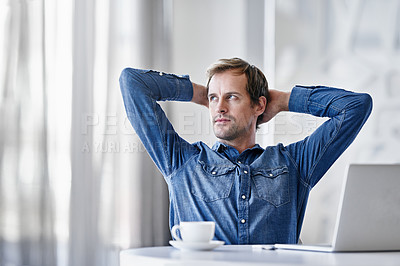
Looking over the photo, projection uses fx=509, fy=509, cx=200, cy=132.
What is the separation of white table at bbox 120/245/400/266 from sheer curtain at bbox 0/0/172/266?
1246mm

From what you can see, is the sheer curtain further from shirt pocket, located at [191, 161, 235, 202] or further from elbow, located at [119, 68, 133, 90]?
shirt pocket, located at [191, 161, 235, 202]

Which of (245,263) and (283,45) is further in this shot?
(283,45)

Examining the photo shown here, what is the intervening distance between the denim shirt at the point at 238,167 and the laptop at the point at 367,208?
700 millimetres

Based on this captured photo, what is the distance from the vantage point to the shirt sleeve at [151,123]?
6.07ft

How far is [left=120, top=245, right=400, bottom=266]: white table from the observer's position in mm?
915

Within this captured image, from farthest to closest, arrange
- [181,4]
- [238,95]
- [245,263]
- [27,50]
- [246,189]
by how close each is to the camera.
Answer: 1. [181,4]
2. [27,50]
3. [238,95]
4. [246,189]
5. [245,263]

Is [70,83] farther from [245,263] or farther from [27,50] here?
[245,263]

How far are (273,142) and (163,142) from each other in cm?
84

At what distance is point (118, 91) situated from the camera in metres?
2.36

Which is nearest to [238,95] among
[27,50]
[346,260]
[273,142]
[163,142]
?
[163,142]

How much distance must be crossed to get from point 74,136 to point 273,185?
954mm

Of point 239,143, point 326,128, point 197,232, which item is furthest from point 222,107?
point 197,232

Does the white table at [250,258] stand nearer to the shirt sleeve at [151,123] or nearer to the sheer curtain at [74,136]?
the shirt sleeve at [151,123]

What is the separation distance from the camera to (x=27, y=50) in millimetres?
2225
